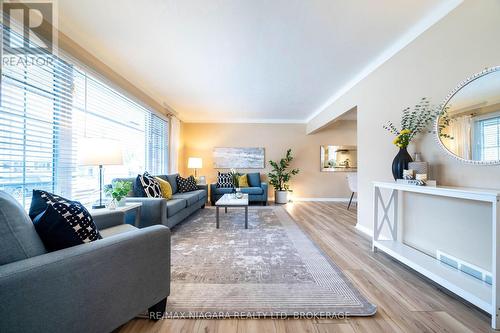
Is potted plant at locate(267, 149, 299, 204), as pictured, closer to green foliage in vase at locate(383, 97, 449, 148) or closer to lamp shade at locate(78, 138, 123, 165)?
green foliage in vase at locate(383, 97, 449, 148)

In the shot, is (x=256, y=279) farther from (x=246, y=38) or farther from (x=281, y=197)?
(x=281, y=197)

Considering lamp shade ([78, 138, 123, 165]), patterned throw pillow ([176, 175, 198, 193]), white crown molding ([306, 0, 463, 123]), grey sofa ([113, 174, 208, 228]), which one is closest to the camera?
white crown molding ([306, 0, 463, 123])

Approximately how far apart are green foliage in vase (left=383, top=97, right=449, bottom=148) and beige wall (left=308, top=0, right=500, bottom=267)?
81mm

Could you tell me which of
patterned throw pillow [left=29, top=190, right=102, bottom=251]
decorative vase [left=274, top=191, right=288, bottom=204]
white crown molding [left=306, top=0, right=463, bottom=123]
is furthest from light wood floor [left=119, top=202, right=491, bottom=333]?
decorative vase [left=274, top=191, right=288, bottom=204]

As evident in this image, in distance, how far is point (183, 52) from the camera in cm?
251

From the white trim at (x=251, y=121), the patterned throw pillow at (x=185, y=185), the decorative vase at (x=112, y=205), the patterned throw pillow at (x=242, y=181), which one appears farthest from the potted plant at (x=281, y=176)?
the decorative vase at (x=112, y=205)

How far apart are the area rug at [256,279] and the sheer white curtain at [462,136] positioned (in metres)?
1.43

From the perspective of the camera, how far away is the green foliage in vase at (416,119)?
1.98 m

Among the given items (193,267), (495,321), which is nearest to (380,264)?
(495,321)

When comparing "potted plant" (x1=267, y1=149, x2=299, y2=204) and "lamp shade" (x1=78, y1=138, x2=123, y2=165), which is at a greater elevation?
"lamp shade" (x1=78, y1=138, x2=123, y2=165)

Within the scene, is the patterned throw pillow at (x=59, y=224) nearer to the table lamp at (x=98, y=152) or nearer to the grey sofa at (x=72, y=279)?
the grey sofa at (x=72, y=279)

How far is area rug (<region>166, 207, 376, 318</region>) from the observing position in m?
1.38

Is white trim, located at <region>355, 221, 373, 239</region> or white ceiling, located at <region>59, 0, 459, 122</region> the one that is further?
white trim, located at <region>355, 221, 373, 239</region>

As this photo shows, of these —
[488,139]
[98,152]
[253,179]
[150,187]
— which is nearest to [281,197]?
[253,179]
